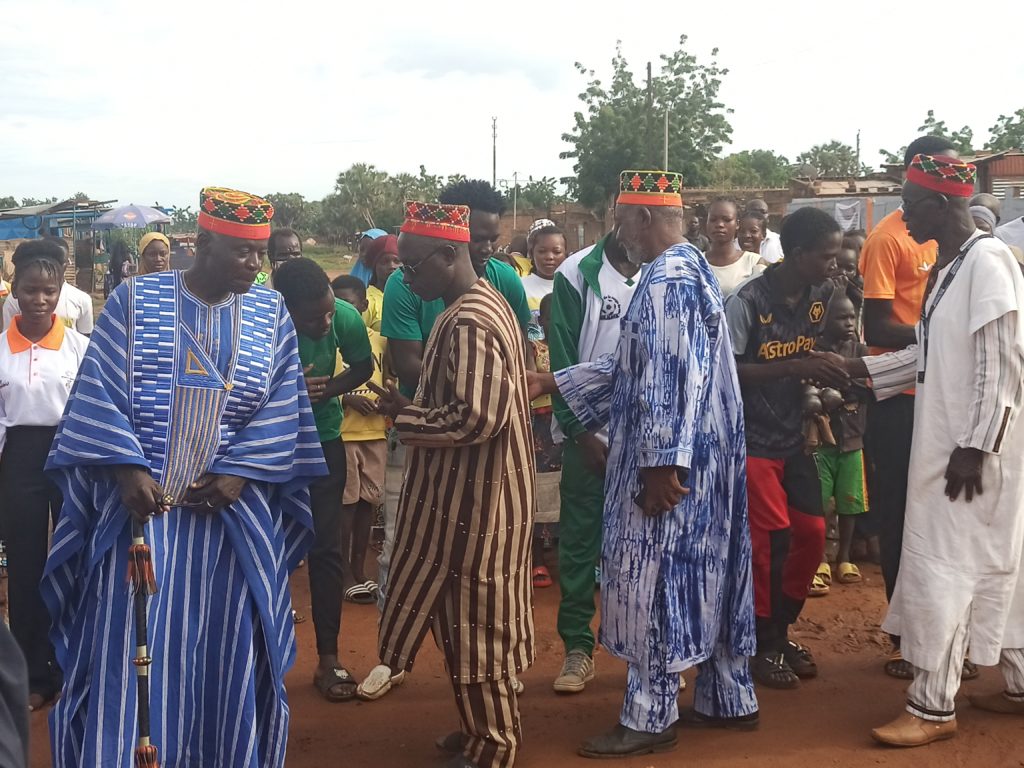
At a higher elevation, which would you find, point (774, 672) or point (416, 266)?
point (416, 266)

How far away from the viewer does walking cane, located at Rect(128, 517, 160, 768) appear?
3.30m

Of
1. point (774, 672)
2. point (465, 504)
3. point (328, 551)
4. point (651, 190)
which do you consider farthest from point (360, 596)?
point (651, 190)

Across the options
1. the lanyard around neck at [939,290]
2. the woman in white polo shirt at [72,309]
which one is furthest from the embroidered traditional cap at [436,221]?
the woman in white polo shirt at [72,309]

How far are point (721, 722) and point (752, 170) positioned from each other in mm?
41646

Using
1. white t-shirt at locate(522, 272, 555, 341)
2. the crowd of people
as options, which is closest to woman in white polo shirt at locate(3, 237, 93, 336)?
A: the crowd of people

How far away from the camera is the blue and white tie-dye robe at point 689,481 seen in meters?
3.79

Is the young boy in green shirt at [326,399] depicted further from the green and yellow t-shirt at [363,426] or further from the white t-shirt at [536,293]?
the white t-shirt at [536,293]

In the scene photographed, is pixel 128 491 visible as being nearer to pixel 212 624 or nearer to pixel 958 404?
pixel 212 624

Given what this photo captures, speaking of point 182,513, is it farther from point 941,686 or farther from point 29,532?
point 941,686

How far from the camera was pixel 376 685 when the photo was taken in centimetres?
481

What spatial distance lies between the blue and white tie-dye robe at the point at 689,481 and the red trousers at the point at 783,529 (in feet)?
2.05

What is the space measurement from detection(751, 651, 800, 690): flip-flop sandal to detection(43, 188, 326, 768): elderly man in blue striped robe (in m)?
2.26

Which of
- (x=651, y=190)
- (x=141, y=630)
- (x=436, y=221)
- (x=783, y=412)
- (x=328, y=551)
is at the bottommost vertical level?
(x=328, y=551)

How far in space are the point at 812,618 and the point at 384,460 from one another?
8.63 ft
